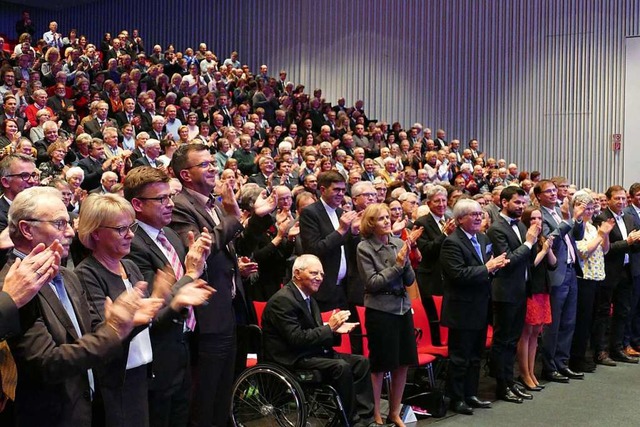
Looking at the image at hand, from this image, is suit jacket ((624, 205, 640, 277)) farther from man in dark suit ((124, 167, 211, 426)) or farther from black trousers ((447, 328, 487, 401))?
man in dark suit ((124, 167, 211, 426))

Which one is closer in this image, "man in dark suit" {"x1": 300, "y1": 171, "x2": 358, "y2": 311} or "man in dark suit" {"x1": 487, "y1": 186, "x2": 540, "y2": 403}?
"man in dark suit" {"x1": 300, "y1": 171, "x2": 358, "y2": 311}

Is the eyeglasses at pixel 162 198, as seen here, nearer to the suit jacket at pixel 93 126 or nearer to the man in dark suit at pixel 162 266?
the man in dark suit at pixel 162 266

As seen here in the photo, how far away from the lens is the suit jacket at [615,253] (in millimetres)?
6883

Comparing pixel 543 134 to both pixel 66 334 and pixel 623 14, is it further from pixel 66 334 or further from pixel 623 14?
pixel 66 334

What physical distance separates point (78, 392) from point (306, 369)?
2133mm

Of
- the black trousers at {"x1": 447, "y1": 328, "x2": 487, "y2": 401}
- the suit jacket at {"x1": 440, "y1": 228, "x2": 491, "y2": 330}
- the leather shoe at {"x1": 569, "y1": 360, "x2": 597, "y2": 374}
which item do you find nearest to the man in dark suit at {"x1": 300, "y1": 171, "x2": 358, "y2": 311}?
the suit jacket at {"x1": 440, "y1": 228, "x2": 491, "y2": 330}

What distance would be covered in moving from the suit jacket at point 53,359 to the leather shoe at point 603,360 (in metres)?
5.46

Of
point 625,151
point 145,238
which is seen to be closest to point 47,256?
point 145,238

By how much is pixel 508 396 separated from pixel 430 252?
1.15m

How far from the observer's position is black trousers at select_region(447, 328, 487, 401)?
5219 mm

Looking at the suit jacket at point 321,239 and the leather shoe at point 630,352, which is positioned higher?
the suit jacket at point 321,239

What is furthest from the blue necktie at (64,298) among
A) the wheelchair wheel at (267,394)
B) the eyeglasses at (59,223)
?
the wheelchair wheel at (267,394)

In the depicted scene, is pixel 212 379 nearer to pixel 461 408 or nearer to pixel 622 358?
pixel 461 408

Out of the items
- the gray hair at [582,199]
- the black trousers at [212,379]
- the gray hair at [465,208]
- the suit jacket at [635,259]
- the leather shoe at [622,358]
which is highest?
the gray hair at [582,199]
